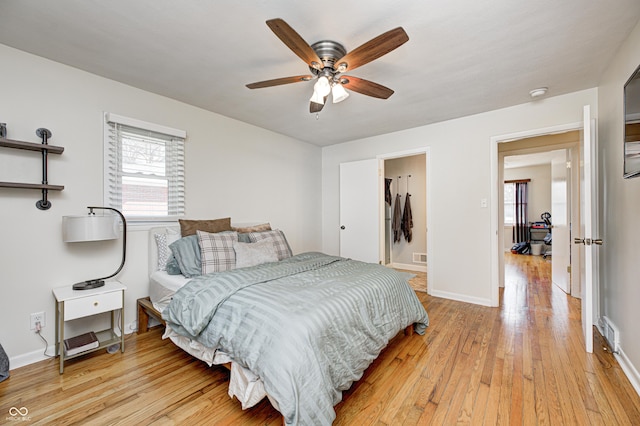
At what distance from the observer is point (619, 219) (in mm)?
2068

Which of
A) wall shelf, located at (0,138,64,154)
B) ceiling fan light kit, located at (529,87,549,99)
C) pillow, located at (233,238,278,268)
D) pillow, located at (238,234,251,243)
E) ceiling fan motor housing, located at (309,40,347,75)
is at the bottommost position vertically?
pillow, located at (233,238,278,268)

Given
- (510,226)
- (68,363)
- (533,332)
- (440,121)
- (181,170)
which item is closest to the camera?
(68,363)

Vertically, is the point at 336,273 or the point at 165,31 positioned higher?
the point at 165,31

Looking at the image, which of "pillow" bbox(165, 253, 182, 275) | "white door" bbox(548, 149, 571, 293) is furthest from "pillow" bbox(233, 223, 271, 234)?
"white door" bbox(548, 149, 571, 293)

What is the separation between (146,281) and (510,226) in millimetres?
9140

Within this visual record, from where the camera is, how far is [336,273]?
226cm

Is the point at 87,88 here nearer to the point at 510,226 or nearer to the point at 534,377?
the point at 534,377

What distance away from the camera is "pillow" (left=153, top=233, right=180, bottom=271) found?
2.64 m

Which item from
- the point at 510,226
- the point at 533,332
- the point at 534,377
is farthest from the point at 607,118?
the point at 510,226

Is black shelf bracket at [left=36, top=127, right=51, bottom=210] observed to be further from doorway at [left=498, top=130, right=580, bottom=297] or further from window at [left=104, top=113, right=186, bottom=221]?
doorway at [left=498, top=130, right=580, bottom=297]

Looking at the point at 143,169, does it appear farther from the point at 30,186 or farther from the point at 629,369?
the point at 629,369

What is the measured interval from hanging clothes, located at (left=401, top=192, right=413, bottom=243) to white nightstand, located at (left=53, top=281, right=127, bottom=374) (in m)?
4.75

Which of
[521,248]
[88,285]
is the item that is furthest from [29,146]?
[521,248]

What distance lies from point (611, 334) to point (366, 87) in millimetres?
2853
